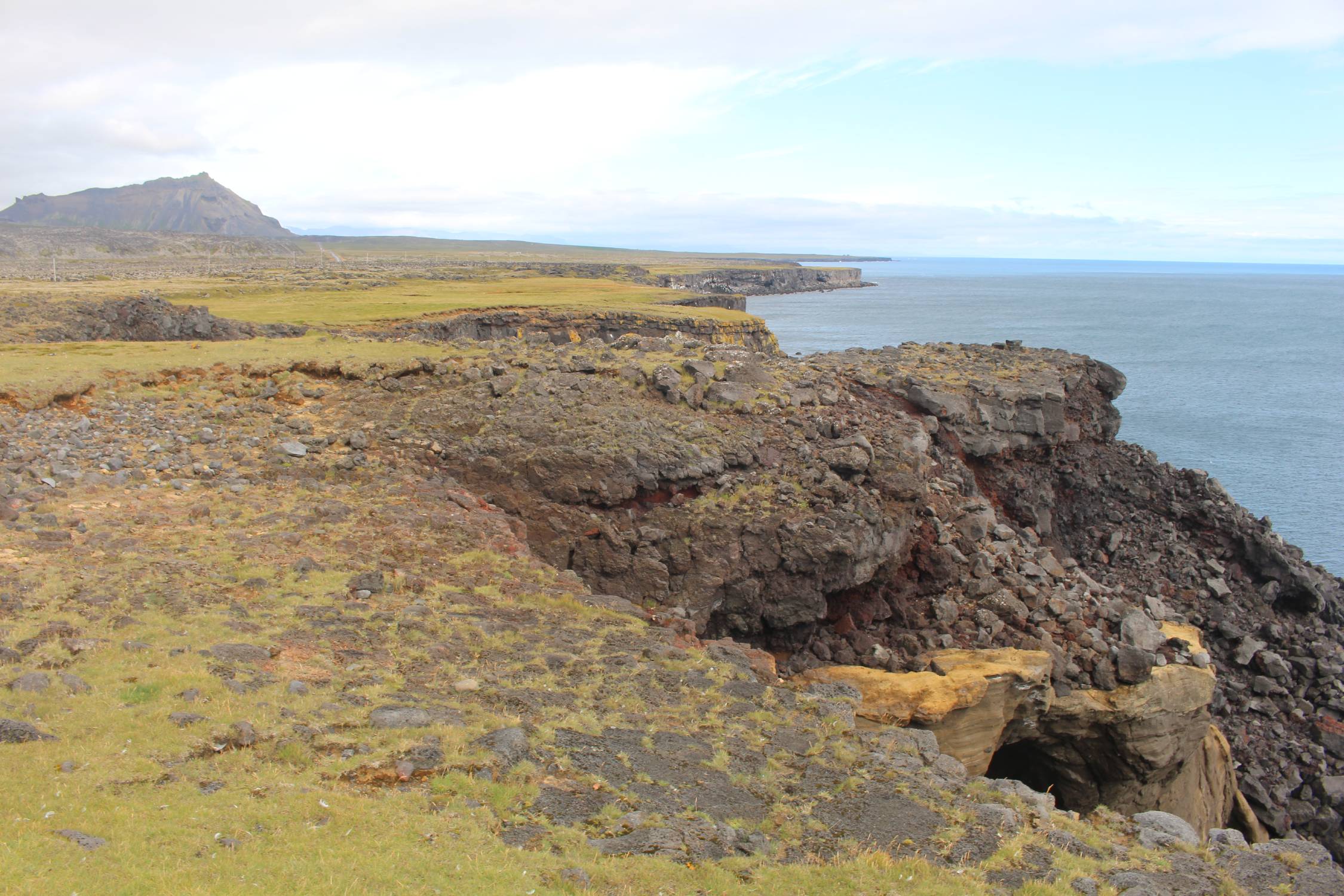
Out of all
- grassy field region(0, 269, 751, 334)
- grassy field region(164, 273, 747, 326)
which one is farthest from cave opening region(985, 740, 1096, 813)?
grassy field region(164, 273, 747, 326)

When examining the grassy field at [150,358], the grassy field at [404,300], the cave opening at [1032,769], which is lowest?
the cave opening at [1032,769]

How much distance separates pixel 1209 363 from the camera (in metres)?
97.9

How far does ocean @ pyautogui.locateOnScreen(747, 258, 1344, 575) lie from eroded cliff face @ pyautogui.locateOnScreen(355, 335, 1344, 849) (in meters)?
18.1

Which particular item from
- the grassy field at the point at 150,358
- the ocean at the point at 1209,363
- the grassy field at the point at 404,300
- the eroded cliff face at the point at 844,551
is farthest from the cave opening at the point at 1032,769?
the grassy field at the point at 404,300

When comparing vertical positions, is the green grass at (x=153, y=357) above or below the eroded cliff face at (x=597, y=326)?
below

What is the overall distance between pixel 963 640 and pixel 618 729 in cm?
1265

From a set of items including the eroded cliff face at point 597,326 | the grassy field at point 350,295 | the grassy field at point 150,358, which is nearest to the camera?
the grassy field at point 150,358

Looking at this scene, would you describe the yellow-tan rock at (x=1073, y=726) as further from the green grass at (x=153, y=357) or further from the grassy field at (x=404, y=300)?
the grassy field at (x=404, y=300)

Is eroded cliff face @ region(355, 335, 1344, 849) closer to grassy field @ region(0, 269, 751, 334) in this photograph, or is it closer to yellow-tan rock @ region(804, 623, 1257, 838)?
yellow-tan rock @ region(804, 623, 1257, 838)

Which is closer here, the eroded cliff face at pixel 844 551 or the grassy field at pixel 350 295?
the eroded cliff face at pixel 844 551

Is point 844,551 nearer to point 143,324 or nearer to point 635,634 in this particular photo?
point 635,634

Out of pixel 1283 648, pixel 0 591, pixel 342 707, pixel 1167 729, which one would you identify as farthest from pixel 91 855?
pixel 1283 648

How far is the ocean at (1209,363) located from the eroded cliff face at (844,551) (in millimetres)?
18105

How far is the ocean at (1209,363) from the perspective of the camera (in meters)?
52.9
